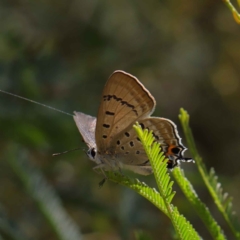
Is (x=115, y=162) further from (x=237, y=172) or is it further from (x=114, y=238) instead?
(x=237, y=172)

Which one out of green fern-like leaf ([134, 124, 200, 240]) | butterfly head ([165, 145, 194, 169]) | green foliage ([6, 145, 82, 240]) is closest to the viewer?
green fern-like leaf ([134, 124, 200, 240])

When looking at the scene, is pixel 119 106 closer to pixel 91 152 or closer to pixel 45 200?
pixel 91 152

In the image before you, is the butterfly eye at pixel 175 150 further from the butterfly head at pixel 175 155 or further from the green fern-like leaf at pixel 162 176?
the green fern-like leaf at pixel 162 176

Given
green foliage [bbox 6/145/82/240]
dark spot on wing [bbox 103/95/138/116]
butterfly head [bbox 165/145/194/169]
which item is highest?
dark spot on wing [bbox 103/95/138/116]

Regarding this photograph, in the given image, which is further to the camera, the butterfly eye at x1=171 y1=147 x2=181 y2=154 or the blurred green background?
the blurred green background

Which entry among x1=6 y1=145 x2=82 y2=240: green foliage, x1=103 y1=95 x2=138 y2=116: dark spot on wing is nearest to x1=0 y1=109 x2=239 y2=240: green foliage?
x1=6 y1=145 x2=82 y2=240: green foliage

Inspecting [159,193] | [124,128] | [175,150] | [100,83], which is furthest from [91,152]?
[100,83]

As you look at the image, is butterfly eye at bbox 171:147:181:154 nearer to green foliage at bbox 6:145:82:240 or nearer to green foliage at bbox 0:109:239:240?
green foliage at bbox 0:109:239:240
